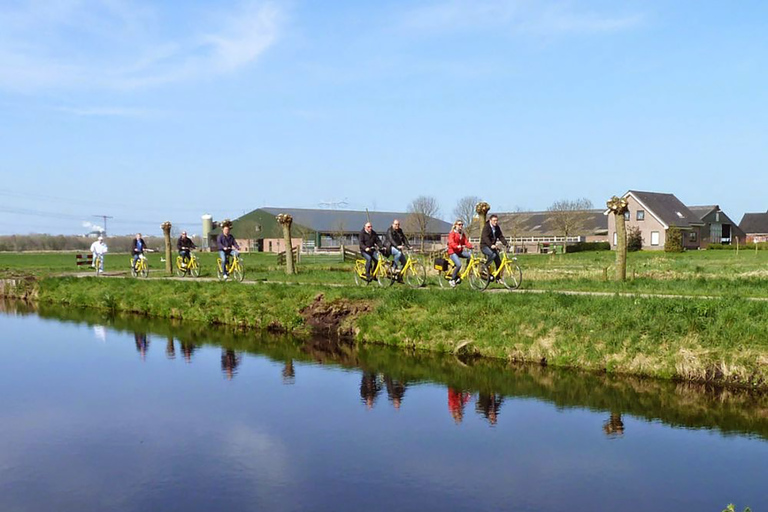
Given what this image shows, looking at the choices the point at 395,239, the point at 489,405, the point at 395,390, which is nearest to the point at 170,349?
the point at 395,239

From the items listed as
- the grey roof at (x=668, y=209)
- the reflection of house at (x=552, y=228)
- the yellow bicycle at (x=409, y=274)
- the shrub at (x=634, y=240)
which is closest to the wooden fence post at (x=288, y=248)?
the yellow bicycle at (x=409, y=274)

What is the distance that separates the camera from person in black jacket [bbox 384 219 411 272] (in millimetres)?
20438

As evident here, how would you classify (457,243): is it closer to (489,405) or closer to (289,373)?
(289,373)

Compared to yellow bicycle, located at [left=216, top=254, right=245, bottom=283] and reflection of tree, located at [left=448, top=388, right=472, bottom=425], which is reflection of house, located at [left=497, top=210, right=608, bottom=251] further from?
reflection of tree, located at [left=448, top=388, right=472, bottom=425]

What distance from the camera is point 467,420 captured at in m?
10.7

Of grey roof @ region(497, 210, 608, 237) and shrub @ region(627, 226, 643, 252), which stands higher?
grey roof @ region(497, 210, 608, 237)

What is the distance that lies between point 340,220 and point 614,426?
269 ft

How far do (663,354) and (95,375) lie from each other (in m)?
10.4

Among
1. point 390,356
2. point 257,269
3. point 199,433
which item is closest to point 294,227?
point 257,269

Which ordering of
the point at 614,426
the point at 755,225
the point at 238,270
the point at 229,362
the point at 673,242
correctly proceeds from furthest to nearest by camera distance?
the point at 755,225, the point at 673,242, the point at 238,270, the point at 229,362, the point at 614,426

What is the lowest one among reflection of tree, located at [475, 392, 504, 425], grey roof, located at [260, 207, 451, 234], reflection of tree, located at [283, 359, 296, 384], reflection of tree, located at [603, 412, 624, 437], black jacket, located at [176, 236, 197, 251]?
reflection of tree, located at [603, 412, 624, 437]

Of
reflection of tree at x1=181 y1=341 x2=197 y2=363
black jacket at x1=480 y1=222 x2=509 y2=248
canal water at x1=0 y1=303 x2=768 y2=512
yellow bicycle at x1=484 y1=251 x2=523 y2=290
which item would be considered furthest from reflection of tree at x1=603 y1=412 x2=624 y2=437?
reflection of tree at x1=181 y1=341 x2=197 y2=363

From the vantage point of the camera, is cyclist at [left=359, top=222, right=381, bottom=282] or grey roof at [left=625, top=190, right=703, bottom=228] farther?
grey roof at [left=625, top=190, right=703, bottom=228]

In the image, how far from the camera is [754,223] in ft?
350
